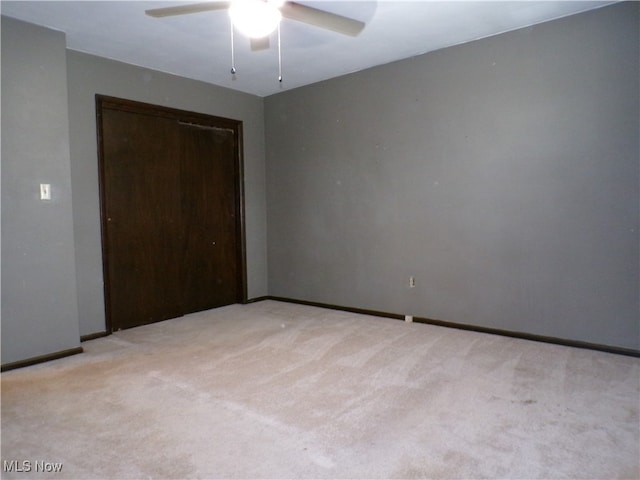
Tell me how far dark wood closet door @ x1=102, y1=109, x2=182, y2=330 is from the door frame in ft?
0.13

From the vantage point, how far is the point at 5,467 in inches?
69.4

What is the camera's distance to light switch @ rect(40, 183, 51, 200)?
10.0ft

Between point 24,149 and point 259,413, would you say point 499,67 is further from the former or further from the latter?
point 24,149

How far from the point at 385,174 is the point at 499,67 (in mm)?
1336

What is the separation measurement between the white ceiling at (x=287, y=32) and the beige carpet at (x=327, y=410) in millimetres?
2473

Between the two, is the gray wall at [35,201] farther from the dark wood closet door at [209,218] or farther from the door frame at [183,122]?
the dark wood closet door at [209,218]

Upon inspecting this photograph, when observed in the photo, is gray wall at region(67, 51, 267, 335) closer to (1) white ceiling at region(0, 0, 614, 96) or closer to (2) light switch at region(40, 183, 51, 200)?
(1) white ceiling at region(0, 0, 614, 96)

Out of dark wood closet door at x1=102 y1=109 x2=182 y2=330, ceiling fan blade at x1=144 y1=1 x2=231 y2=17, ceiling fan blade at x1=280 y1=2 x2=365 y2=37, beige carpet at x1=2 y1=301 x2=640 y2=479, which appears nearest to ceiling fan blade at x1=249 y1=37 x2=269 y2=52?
ceiling fan blade at x1=280 y1=2 x2=365 y2=37

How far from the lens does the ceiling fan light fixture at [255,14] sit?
1.98m

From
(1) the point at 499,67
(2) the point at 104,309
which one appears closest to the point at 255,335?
(2) the point at 104,309

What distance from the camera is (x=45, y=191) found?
10.1 feet

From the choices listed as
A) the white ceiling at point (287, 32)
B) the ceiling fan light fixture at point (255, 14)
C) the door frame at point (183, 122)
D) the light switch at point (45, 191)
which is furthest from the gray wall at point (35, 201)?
the ceiling fan light fixture at point (255, 14)

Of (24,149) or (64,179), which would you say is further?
(64,179)

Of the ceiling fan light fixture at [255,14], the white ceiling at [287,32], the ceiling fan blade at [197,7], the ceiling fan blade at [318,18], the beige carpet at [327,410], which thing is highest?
the white ceiling at [287,32]
